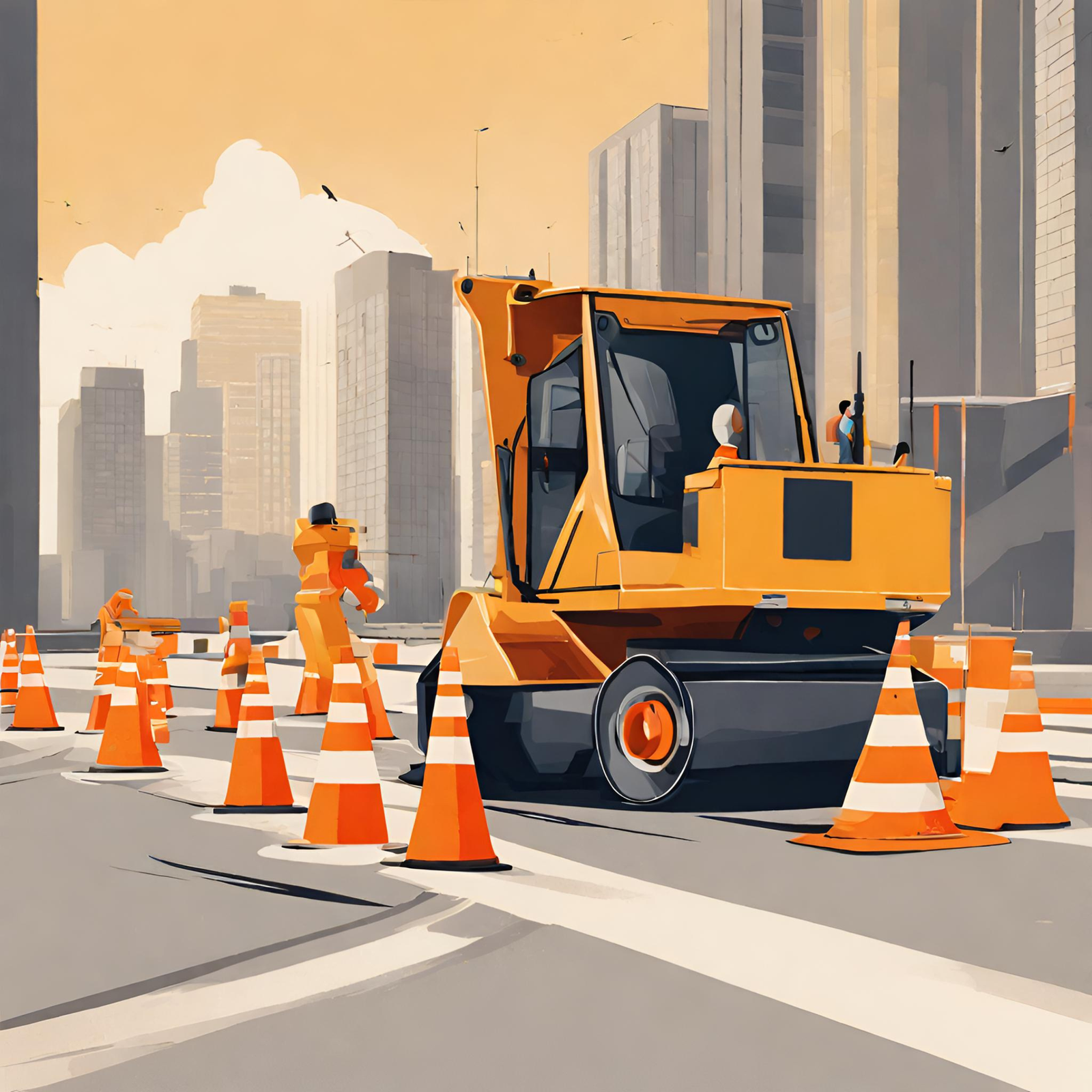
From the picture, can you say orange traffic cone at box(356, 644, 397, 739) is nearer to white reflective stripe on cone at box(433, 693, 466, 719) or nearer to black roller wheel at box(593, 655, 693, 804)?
black roller wheel at box(593, 655, 693, 804)

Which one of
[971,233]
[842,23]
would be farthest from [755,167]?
[971,233]

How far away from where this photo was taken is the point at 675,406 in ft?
32.9

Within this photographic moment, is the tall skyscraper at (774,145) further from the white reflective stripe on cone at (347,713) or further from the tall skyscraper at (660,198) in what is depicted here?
the tall skyscraper at (660,198)

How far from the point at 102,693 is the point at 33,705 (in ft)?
3.70

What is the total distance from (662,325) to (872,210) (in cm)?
4211

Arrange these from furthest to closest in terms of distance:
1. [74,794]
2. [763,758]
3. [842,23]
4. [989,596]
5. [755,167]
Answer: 1. [755,167]
2. [842,23]
3. [989,596]
4. [74,794]
5. [763,758]

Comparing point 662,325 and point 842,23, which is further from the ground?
point 842,23

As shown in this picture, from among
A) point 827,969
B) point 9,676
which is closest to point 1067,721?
point 9,676

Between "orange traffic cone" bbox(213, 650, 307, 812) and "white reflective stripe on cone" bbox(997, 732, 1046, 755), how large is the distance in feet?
13.3

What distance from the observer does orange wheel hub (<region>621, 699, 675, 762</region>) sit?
9.02 m

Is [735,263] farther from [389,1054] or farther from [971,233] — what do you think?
[389,1054]

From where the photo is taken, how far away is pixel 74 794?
10531mm

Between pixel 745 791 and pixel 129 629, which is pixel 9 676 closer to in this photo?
pixel 129 629

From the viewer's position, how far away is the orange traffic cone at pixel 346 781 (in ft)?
26.1
